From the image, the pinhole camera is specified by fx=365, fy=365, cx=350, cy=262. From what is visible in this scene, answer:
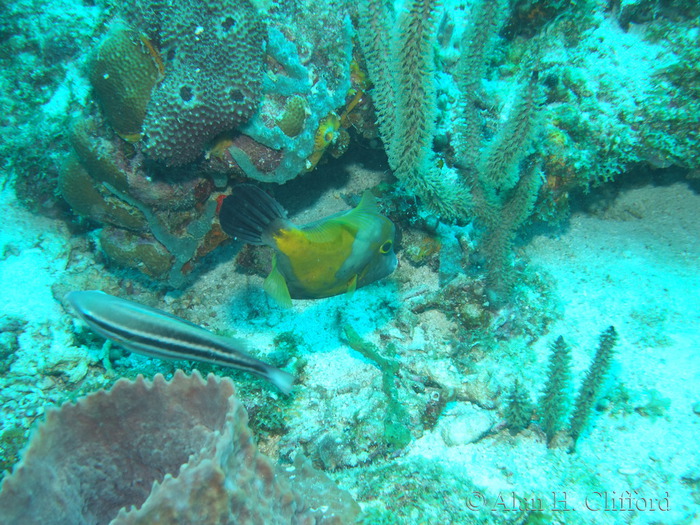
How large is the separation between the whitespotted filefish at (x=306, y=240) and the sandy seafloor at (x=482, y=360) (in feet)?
5.50

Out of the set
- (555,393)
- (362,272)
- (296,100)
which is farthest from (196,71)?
(555,393)

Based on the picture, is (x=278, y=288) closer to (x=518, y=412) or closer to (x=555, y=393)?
(x=518, y=412)

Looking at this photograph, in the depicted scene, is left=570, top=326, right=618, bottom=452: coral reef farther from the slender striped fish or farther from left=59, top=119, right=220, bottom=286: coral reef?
left=59, top=119, right=220, bottom=286: coral reef

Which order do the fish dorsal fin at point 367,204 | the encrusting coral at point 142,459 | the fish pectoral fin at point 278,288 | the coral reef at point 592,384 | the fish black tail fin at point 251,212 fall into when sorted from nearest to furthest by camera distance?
the encrusting coral at point 142,459 < the fish black tail fin at point 251,212 < the fish pectoral fin at point 278,288 < the fish dorsal fin at point 367,204 < the coral reef at point 592,384

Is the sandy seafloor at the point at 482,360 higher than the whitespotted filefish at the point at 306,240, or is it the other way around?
the whitespotted filefish at the point at 306,240

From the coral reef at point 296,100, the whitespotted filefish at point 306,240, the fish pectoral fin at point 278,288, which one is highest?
the coral reef at point 296,100

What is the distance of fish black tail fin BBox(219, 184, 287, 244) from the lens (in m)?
2.35

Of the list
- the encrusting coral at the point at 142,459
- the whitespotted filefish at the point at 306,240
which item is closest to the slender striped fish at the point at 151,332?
the encrusting coral at the point at 142,459

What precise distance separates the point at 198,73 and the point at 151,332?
250 cm

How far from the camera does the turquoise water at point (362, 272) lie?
2379 mm

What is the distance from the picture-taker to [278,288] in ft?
8.10

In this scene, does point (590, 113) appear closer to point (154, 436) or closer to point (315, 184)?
point (315, 184)

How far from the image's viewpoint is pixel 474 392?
153 inches

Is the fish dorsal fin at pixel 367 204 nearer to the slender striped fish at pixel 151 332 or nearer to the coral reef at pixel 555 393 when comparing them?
the slender striped fish at pixel 151 332
